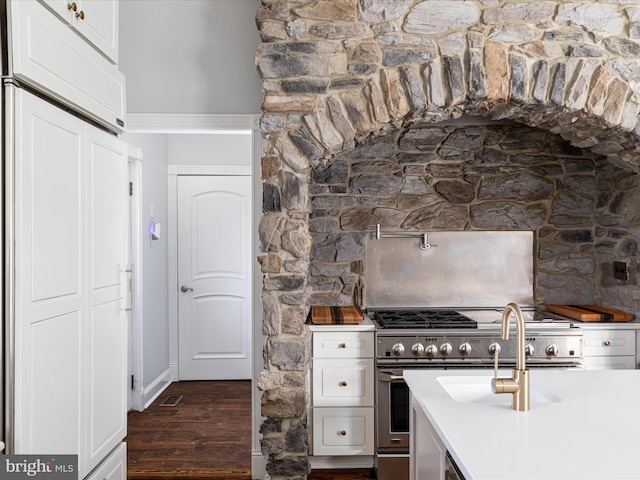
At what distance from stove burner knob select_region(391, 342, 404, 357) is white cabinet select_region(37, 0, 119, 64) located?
2136mm

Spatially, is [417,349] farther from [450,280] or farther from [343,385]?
[450,280]

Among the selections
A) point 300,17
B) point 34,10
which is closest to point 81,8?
point 34,10

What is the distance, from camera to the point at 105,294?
2.14m

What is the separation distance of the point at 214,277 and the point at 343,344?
2149 mm

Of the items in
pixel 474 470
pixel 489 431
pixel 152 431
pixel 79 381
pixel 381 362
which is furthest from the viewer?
pixel 152 431

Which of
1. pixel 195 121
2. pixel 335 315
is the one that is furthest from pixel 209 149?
pixel 335 315

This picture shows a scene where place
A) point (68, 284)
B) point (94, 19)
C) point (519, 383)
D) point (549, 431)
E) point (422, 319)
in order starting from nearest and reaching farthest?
point (549, 431), point (519, 383), point (68, 284), point (94, 19), point (422, 319)

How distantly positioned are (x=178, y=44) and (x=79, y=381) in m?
2.10

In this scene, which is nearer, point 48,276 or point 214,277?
point 48,276

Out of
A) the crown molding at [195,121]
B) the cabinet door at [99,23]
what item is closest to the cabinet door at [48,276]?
the cabinet door at [99,23]

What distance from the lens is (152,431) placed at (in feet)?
11.6

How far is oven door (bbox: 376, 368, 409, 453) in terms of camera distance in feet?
9.67

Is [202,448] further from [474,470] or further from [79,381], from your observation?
[474,470]

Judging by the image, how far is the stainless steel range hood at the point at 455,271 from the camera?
3627 mm
